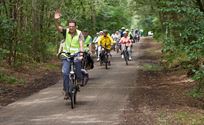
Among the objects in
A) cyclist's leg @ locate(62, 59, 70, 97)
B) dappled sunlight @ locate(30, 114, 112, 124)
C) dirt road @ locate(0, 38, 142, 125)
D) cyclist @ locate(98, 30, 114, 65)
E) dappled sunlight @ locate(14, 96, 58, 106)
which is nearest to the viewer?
dappled sunlight @ locate(30, 114, 112, 124)

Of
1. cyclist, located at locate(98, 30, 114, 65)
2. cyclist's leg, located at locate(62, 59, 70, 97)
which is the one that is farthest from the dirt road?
cyclist, located at locate(98, 30, 114, 65)

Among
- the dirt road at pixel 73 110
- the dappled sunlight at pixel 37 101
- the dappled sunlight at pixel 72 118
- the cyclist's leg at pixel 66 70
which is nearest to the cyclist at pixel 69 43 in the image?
the cyclist's leg at pixel 66 70

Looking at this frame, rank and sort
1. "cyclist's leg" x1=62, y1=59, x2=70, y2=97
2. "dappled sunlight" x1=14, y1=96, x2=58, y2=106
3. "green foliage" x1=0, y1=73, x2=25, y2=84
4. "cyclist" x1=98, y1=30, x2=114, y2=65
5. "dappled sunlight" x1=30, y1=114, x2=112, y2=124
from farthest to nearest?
"cyclist" x1=98, y1=30, x2=114, y2=65 < "green foliage" x1=0, y1=73, x2=25, y2=84 < "dappled sunlight" x1=14, y1=96, x2=58, y2=106 < "cyclist's leg" x1=62, y1=59, x2=70, y2=97 < "dappled sunlight" x1=30, y1=114, x2=112, y2=124

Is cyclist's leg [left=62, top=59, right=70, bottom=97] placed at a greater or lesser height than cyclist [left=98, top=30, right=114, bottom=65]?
lesser

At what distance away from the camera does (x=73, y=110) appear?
1148 centimetres

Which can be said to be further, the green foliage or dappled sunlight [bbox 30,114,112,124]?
the green foliage

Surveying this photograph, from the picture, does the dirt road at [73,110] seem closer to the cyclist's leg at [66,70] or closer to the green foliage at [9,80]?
the cyclist's leg at [66,70]

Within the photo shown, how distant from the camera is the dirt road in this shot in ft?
33.4

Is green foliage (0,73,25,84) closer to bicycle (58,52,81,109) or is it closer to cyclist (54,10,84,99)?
cyclist (54,10,84,99)

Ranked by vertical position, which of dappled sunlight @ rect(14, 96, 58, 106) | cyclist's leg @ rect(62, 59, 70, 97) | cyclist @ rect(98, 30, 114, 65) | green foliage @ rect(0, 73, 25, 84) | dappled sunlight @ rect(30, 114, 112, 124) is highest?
cyclist @ rect(98, 30, 114, 65)

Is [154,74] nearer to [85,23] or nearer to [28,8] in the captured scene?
[28,8]

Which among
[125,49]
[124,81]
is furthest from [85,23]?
[124,81]

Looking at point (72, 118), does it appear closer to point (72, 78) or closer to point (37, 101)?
point (72, 78)

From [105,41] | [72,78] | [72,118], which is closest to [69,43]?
[72,78]
